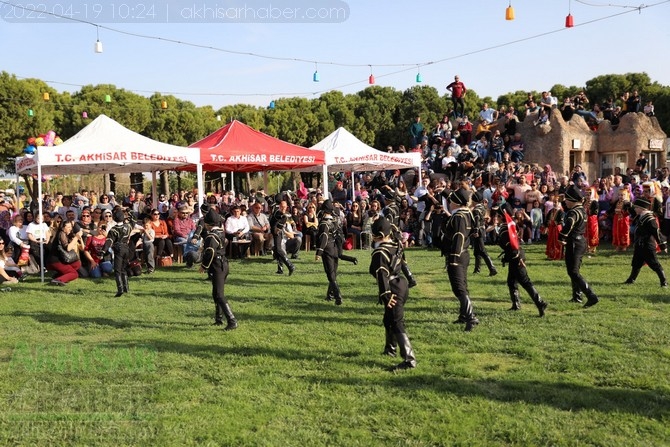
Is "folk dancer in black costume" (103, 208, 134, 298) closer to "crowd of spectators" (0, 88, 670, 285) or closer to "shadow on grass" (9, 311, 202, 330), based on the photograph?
"crowd of spectators" (0, 88, 670, 285)

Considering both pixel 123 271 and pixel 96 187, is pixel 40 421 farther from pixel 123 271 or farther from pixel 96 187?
pixel 96 187

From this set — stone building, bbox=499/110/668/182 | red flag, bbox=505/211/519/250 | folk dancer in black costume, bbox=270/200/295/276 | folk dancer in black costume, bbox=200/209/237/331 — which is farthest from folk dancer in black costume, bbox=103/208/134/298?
stone building, bbox=499/110/668/182

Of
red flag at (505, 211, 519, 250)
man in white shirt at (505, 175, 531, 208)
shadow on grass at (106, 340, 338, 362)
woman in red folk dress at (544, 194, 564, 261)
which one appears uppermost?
man in white shirt at (505, 175, 531, 208)

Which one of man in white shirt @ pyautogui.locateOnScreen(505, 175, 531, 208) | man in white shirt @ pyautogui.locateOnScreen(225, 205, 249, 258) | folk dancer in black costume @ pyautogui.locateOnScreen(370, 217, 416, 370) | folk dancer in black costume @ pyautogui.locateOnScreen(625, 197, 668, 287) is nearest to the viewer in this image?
folk dancer in black costume @ pyautogui.locateOnScreen(370, 217, 416, 370)

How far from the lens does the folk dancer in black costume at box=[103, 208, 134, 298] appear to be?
11914 millimetres

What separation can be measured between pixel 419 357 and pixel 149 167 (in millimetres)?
12473

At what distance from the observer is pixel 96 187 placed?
38.9m

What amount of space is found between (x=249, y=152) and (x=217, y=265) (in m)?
8.96

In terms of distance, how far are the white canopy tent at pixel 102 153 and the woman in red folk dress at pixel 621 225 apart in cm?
1095

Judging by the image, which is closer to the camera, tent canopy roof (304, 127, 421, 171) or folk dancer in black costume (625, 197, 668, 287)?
folk dancer in black costume (625, 197, 668, 287)

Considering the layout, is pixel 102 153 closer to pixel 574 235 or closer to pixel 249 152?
pixel 249 152

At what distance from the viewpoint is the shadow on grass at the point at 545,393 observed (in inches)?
217

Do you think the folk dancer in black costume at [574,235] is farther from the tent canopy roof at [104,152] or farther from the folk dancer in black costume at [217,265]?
the tent canopy roof at [104,152]

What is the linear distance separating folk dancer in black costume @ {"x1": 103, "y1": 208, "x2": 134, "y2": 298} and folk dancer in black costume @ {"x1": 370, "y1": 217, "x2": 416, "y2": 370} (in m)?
6.71
